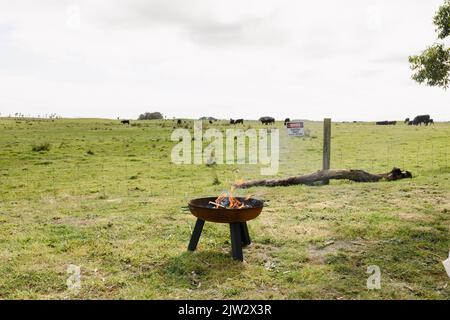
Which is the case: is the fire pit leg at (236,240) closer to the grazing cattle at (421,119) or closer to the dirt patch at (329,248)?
the dirt patch at (329,248)

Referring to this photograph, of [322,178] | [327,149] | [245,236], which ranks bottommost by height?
[245,236]

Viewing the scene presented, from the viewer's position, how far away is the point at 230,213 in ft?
24.3

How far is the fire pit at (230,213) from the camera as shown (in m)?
7.43

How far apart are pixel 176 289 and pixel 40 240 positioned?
4.39m

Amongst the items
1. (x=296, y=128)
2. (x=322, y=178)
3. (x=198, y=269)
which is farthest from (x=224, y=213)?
(x=296, y=128)

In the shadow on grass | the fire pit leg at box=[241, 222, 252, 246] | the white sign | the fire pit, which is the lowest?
the shadow on grass

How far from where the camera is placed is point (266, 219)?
1095 centimetres

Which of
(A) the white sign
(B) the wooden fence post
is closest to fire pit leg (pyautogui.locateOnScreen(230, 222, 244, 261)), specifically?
(B) the wooden fence post

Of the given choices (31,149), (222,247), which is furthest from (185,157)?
(222,247)

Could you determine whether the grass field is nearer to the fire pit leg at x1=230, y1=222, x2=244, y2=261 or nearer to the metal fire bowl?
the fire pit leg at x1=230, y1=222, x2=244, y2=261

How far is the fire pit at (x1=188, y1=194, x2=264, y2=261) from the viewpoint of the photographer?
7.43 metres

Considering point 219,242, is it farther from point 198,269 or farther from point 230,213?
point 230,213

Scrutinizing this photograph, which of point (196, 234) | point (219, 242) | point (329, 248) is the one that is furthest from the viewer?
point (219, 242)
